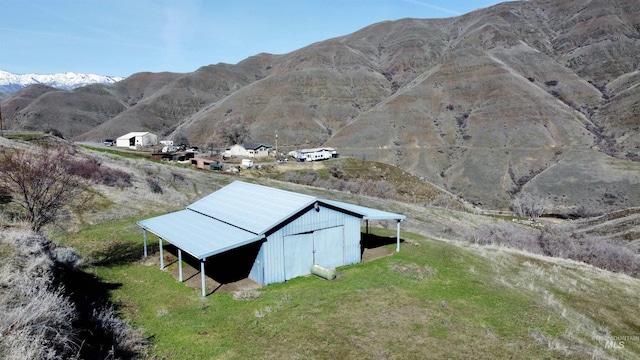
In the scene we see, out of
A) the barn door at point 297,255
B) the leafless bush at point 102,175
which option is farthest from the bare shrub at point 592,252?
the leafless bush at point 102,175

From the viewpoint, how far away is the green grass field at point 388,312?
12695 mm

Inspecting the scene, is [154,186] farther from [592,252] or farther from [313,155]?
[313,155]

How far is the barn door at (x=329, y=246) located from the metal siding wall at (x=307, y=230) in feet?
0.90

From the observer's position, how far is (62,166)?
23.7 m

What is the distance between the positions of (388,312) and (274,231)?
654cm

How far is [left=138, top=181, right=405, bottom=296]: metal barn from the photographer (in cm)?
1805

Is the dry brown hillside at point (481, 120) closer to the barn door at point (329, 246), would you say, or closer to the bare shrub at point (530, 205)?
the bare shrub at point (530, 205)

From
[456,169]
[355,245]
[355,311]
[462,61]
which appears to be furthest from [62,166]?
[462,61]

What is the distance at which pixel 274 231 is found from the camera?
1833 centimetres

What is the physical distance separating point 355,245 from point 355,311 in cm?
657

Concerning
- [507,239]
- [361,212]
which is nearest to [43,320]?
[361,212]

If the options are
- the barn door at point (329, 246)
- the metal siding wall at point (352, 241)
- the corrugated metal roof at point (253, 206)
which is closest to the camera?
the corrugated metal roof at point (253, 206)

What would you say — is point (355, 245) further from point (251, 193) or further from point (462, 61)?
point (462, 61)

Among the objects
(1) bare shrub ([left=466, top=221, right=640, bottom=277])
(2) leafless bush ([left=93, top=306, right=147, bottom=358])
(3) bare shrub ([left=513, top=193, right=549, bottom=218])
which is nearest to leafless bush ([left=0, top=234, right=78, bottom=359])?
(2) leafless bush ([left=93, top=306, right=147, bottom=358])
